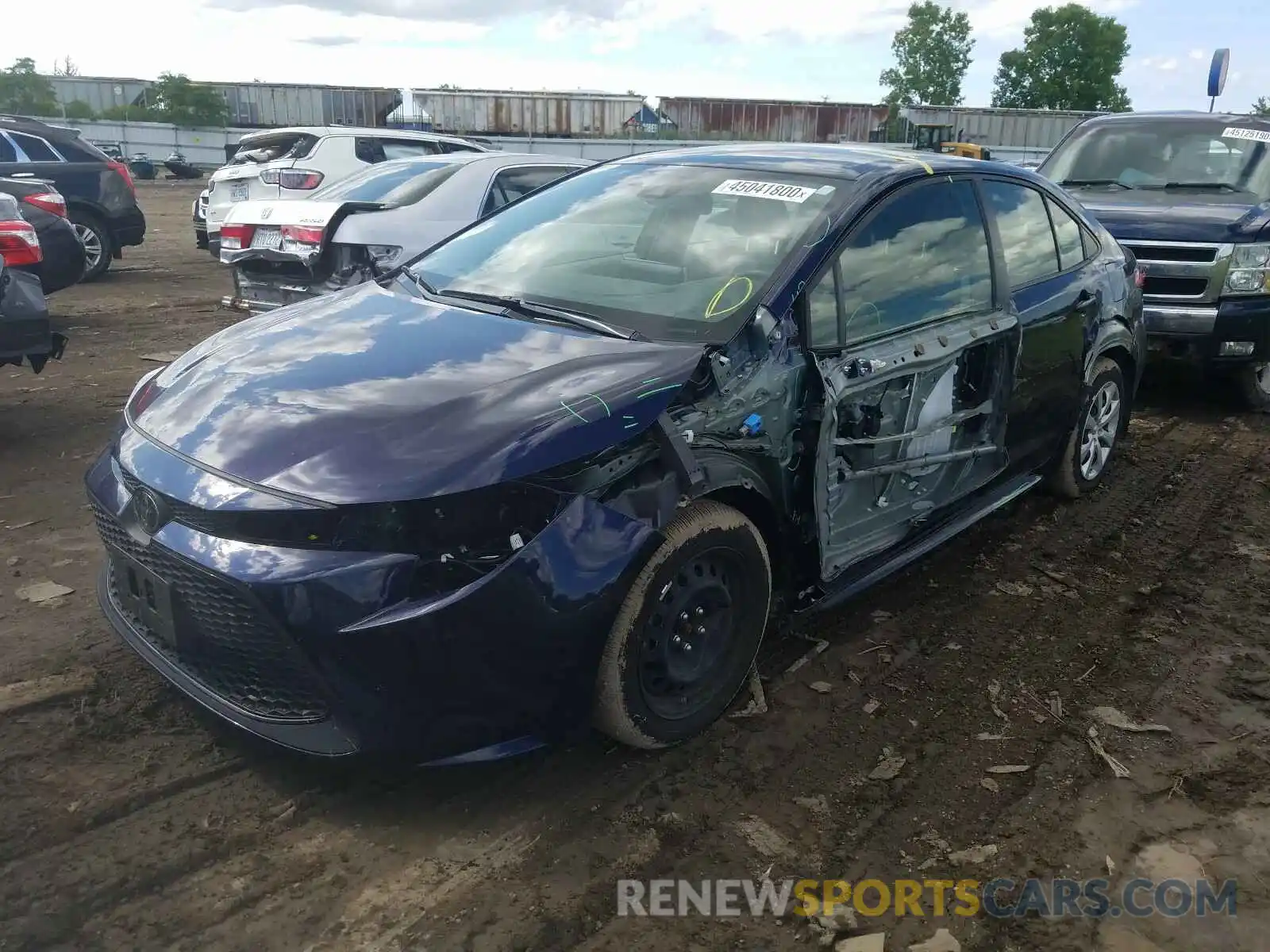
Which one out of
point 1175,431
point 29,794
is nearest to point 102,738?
point 29,794

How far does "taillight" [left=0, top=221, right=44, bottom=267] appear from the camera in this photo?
238 inches

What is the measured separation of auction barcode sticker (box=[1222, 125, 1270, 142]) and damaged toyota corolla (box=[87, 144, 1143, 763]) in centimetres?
467

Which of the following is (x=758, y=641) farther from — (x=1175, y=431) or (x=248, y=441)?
(x=1175, y=431)

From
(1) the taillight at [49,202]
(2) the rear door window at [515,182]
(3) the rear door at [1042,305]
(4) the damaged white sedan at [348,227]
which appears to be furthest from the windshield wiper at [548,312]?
(1) the taillight at [49,202]

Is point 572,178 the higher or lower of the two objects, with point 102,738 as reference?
higher

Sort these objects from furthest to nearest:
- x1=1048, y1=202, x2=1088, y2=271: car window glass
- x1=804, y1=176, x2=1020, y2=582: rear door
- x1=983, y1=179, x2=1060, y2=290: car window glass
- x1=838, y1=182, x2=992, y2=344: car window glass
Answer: x1=1048, y1=202, x2=1088, y2=271: car window glass, x1=983, y1=179, x2=1060, y2=290: car window glass, x1=838, y1=182, x2=992, y2=344: car window glass, x1=804, y1=176, x2=1020, y2=582: rear door

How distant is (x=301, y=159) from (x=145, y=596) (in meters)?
9.56

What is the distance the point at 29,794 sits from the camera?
2748 mm

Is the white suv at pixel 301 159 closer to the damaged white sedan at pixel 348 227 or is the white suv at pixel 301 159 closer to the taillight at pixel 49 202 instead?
the taillight at pixel 49 202

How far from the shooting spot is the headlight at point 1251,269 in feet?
22.2

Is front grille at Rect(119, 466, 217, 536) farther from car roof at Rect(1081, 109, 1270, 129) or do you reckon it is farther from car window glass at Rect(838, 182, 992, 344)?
car roof at Rect(1081, 109, 1270, 129)

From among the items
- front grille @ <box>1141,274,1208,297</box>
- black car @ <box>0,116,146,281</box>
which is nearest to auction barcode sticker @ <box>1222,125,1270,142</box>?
front grille @ <box>1141,274,1208,297</box>

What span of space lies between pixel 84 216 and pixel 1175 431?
11.4 metres

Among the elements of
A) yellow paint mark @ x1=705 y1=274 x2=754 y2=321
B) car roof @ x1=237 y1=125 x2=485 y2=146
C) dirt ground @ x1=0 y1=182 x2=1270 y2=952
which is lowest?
dirt ground @ x1=0 y1=182 x2=1270 y2=952
